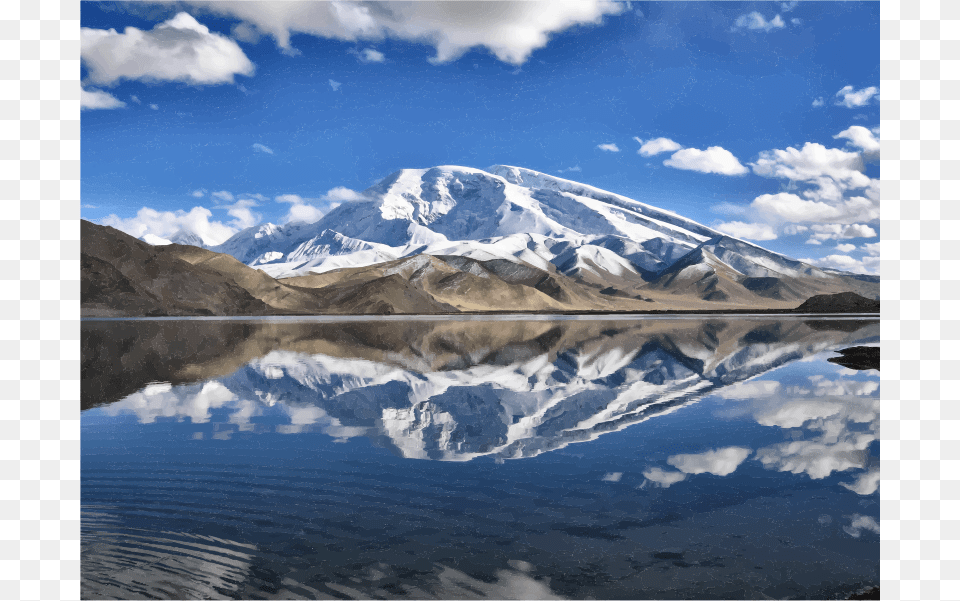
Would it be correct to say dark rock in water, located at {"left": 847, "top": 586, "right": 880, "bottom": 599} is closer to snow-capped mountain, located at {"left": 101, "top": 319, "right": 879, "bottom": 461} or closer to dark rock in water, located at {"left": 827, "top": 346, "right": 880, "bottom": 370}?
snow-capped mountain, located at {"left": 101, "top": 319, "right": 879, "bottom": 461}

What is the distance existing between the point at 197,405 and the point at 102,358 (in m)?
23.4

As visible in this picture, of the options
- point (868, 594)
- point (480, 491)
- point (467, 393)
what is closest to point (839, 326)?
point (467, 393)

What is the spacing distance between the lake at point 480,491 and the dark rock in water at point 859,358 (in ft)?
30.8

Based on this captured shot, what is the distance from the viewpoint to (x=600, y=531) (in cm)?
1065

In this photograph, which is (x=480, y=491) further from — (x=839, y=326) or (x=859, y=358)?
(x=839, y=326)

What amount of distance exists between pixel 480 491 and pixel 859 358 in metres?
38.0

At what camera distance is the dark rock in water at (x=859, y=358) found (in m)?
37.3

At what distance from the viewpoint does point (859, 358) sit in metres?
41.1

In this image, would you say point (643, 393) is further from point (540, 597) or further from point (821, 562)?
point (540, 597)

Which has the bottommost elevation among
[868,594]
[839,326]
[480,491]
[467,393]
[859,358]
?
[868,594]

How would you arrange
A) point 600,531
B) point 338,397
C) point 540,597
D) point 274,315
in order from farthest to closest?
point 274,315 → point 338,397 → point 600,531 → point 540,597

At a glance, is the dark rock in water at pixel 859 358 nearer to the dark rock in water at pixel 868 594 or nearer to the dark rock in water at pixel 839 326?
the dark rock in water at pixel 868 594
